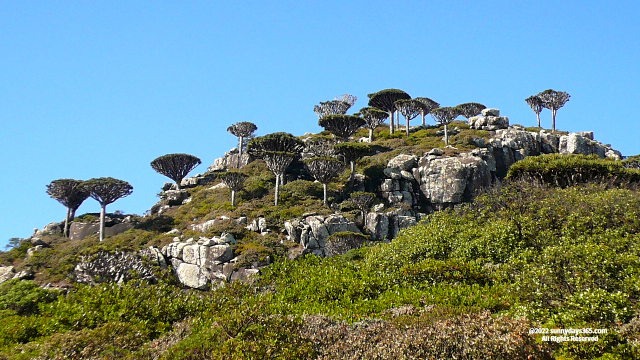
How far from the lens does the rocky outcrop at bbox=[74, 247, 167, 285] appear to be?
43875mm

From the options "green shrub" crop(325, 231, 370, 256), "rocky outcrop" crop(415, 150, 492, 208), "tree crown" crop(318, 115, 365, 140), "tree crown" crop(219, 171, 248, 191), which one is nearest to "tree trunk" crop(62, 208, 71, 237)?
"tree crown" crop(219, 171, 248, 191)

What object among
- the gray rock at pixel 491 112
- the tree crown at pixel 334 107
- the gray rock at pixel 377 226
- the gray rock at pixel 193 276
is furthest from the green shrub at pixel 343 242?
the tree crown at pixel 334 107

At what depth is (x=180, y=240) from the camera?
4788cm

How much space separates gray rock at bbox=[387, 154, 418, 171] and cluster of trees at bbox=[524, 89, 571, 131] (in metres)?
39.6

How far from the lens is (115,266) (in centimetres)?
4456

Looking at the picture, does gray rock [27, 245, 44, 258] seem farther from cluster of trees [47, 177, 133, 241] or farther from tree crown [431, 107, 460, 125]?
tree crown [431, 107, 460, 125]

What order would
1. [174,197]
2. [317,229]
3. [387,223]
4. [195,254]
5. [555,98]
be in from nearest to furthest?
[195,254] < [317,229] < [387,223] < [174,197] < [555,98]

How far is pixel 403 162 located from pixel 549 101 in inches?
1707

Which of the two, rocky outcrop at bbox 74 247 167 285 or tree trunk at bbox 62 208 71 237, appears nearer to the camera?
rocky outcrop at bbox 74 247 167 285

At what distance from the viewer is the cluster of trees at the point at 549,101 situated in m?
86.4

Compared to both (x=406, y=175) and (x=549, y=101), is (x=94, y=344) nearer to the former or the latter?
A: (x=406, y=175)

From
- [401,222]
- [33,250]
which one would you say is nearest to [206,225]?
[33,250]

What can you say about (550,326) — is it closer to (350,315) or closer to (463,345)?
(463,345)

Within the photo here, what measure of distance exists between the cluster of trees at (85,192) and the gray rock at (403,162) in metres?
31.4
